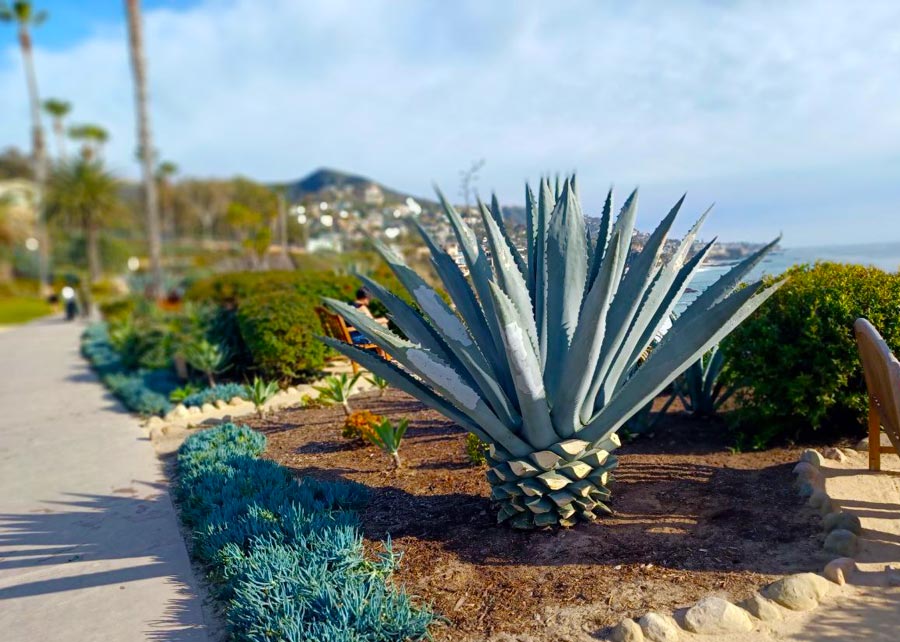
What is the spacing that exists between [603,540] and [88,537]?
350cm

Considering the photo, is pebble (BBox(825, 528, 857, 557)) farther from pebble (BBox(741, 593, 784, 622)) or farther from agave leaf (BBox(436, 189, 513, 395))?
agave leaf (BBox(436, 189, 513, 395))

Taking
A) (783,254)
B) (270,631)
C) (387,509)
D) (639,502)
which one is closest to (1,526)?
(387,509)

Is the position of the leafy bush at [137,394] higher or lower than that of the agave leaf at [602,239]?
lower

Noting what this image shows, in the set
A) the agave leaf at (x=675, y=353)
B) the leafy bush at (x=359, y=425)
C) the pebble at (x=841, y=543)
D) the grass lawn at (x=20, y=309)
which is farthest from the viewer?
the grass lawn at (x=20, y=309)

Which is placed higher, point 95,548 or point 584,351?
point 584,351

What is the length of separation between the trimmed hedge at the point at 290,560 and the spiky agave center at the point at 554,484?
0.69 meters

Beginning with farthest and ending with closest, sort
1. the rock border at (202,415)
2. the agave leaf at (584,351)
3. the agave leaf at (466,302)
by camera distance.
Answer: the rock border at (202,415), the agave leaf at (466,302), the agave leaf at (584,351)

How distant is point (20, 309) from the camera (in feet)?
105

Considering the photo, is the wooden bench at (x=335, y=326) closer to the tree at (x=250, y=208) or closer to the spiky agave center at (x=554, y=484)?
the spiky agave center at (x=554, y=484)

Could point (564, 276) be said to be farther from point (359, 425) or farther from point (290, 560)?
point (359, 425)

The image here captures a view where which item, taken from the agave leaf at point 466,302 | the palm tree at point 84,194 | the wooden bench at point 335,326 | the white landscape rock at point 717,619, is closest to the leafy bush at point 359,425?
the agave leaf at point 466,302

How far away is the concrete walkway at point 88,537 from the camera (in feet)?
11.4

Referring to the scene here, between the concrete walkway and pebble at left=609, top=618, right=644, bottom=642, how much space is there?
194 centimetres

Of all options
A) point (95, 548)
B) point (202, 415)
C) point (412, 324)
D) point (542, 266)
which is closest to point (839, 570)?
point (542, 266)
